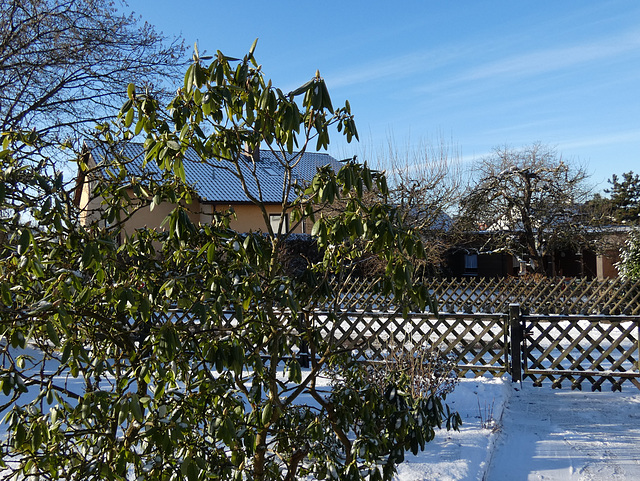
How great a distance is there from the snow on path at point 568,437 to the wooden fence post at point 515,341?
0.23 meters

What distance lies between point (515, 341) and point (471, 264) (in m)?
22.2

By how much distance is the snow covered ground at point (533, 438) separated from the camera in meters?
4.04

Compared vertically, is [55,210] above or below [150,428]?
above

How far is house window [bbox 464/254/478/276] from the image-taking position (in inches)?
1094

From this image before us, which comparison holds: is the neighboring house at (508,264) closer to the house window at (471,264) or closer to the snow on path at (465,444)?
the house window at (471,264)

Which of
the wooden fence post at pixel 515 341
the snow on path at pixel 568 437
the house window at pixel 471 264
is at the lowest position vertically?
the snow on path at pixel 568 437

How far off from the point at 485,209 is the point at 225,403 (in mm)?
18634

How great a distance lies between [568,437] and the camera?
16.2 ft

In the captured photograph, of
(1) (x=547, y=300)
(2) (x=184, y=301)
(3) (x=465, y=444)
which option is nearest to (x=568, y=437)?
(3) (x=465, y=444)

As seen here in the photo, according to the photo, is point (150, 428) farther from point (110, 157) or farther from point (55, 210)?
point (110, 157)

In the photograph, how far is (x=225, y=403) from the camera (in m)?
2.13

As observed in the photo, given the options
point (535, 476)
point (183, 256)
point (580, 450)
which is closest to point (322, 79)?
point (183, 256)

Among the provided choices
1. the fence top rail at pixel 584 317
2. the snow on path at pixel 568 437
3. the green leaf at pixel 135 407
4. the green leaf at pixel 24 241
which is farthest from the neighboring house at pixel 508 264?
the green leaf at pixel 24 241

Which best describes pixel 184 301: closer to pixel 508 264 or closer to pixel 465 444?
pixel 465 444
